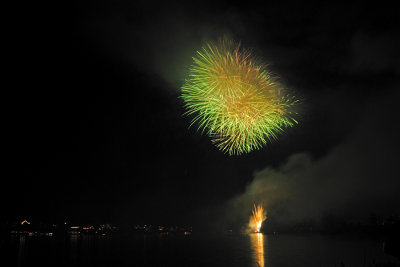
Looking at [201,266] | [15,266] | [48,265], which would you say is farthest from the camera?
[201,266]

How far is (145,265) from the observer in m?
61.0

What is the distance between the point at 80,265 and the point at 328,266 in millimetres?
54894

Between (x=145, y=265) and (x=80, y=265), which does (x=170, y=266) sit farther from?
(x=80, y=265)

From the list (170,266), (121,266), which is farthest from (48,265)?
(170,266)

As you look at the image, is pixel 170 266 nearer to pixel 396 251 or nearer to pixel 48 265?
pixel 48 265

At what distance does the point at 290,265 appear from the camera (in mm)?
64750

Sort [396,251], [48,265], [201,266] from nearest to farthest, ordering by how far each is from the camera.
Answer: [396,251]
[48,265]
[201,266]

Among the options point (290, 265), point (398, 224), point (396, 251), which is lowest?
point (290, 265)

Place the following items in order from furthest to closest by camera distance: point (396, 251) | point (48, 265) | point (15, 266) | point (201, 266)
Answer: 1. point (201, 266)
2. point (48, 265)
3. point (15, 266)
4. point (396, 251)

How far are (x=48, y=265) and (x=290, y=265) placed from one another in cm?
5430

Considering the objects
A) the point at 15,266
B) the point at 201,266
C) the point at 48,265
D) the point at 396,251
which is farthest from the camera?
the point at 201,266

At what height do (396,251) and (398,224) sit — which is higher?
(398,224)

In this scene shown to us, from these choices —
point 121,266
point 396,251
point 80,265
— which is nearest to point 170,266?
point 121,266

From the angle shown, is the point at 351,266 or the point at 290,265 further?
the point at 290,265
